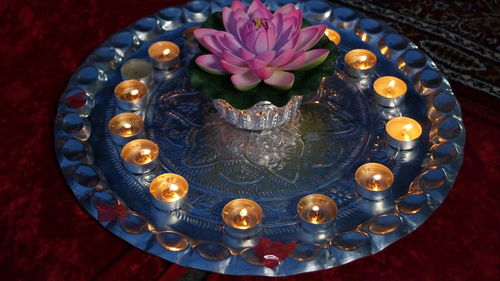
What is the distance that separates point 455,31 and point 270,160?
954 mm

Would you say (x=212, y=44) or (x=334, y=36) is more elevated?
(x=212, y=44)

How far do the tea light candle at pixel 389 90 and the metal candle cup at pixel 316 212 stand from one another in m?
0.24

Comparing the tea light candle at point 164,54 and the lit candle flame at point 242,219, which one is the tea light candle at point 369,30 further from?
the lit candle flame at point 242,219

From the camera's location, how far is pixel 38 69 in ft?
4.77

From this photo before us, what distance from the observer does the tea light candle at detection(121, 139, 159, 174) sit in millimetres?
868

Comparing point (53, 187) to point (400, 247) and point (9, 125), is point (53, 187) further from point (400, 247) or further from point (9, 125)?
point (400, 247)

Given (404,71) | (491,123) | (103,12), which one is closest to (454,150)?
(404,71)

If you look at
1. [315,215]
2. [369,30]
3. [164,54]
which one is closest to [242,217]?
[315,215]

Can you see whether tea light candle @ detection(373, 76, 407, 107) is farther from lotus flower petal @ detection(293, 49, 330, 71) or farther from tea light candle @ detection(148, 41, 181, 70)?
tea light candle @ detection(148, 41, 181, 70)

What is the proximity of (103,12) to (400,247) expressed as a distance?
106cm

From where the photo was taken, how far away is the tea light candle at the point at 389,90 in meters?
0.97

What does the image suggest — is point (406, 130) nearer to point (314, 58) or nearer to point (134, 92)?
point (314, 58)

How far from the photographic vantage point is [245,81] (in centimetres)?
83

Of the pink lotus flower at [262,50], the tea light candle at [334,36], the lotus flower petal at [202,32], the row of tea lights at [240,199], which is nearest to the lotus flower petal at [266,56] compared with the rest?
the pink lotus flower at [262,50]
